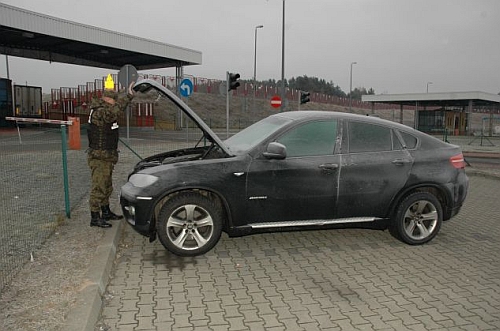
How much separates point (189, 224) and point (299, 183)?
1318mm

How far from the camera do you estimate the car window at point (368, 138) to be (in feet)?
16.0

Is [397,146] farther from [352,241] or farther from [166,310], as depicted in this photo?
[166,310]

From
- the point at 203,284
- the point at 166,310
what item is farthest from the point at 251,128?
the point at 166,310

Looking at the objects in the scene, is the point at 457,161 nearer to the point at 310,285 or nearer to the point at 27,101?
the point at 310,285

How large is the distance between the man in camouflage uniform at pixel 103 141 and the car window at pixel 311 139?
82.5 inches

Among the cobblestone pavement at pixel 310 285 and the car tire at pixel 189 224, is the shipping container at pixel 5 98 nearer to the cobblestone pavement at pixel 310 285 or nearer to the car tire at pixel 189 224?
the cobblestone pavement at pixel 310 285

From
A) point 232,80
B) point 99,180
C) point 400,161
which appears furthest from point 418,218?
point 232,80

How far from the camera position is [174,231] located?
14.7 feet

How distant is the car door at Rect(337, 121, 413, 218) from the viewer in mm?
4770

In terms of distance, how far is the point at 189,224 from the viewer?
4.43 meters

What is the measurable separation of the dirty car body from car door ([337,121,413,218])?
0.01 metres

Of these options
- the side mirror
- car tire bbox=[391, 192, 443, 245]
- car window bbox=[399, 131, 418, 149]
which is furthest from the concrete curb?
car window bbox=[399, 131, 418, 149]

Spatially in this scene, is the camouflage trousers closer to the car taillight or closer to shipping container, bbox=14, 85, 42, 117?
the car taillight

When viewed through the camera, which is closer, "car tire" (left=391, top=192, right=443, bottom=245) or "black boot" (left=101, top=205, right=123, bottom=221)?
"car tire" (left=391, top=192, right=443, bottom=245)
